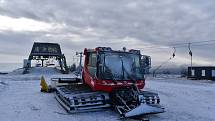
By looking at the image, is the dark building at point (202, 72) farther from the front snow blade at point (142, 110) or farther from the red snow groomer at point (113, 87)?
the front snow blade at point (142, 110)

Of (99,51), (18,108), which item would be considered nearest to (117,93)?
(99,51)

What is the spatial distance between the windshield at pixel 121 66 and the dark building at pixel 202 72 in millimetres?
40364

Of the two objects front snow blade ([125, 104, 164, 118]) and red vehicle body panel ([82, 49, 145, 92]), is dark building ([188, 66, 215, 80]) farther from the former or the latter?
front snow blade ([125, 104, 164, 118])

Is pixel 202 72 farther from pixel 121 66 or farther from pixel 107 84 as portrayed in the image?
pixel 107 84

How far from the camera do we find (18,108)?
1534 centimetres

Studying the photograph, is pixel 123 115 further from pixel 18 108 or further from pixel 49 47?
pixel 49 47

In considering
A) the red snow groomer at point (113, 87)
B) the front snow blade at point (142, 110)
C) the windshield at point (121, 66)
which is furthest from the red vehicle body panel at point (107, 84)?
the front snow blade at point (142, 110)

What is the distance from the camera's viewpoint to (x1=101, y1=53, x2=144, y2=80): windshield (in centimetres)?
1522

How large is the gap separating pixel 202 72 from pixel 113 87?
43.7m

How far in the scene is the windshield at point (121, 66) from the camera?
1522cm

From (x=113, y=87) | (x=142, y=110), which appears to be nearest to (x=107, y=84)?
(x=113, y=87)

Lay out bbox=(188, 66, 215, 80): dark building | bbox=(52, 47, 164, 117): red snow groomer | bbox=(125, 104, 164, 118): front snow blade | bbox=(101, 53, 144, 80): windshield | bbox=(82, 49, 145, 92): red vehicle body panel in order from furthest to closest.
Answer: bbox=(188, 66, 215, 80): dark building
bbox=(101, 53, 144, 80): windshield
bbox=(82, 49, 145, 92): red vehicle body panel
bbox=(52, 47, 164, 117): red snow groomer
bbox=(125, 104, 164, 118): front snow blade

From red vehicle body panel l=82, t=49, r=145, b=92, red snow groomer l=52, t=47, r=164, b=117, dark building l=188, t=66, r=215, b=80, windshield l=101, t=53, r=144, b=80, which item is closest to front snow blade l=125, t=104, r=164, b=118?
red snow groomer l=52, t=47, r=164, b=117

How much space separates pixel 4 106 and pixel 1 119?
3208 mm
